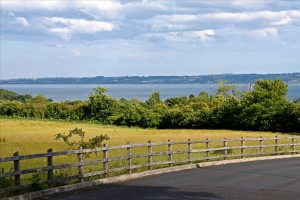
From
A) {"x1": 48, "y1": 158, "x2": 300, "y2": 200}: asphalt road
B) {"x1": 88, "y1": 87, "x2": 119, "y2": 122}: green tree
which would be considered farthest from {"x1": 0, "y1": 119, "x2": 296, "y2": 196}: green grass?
{"x1": 88, "y1": 87, "x2": 119, "y2": 122}: green tree

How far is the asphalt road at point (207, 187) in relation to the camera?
14070 millimetres

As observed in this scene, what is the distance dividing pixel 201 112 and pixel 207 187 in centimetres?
7153

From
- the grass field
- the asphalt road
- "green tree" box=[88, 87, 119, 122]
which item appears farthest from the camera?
"green tree" box=[88, 87, 119, 122]

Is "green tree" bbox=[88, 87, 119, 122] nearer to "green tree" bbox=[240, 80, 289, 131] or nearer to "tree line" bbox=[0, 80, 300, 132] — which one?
"tree line" bbox=[0, 80, 300, 132]

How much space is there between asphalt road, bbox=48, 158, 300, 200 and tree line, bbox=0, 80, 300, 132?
57515 millimetres

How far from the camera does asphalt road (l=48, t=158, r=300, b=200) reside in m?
14.1

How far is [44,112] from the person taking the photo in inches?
4513

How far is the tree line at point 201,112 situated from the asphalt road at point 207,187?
57.5 metres

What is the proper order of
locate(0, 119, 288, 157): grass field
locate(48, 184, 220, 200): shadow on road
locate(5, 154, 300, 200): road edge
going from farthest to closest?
locate(0, 119, 288, 157): grass field, locate(48, 184, 220, 200): shadow on road, locate(5, 154, 300, 200): road edge

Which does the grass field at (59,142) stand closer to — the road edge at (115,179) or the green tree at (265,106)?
the green tree at (265,106)

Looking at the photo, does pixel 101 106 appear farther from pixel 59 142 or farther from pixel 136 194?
pixel 136 194

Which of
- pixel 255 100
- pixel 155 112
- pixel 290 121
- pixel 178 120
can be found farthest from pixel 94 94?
pixel 290 121

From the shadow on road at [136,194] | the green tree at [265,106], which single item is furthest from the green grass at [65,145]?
the green tree at [265,106]

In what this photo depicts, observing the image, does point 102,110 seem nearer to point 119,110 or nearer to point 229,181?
point 119,110
